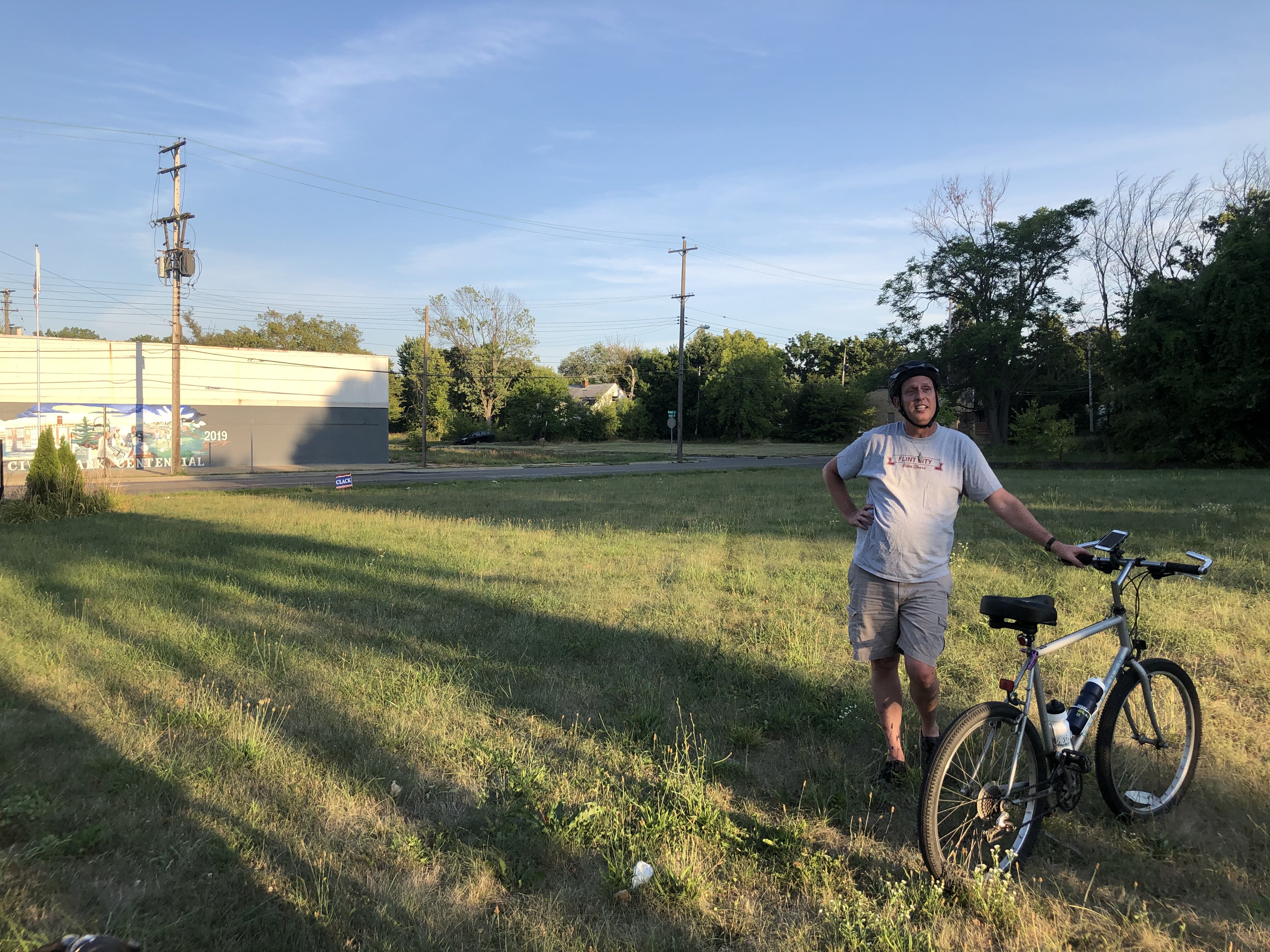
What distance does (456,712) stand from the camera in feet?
15.7

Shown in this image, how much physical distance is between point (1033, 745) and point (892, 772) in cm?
82

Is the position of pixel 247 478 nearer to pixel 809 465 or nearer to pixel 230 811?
pixel 809 465

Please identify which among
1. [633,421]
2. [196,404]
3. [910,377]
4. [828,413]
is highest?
[828,413]

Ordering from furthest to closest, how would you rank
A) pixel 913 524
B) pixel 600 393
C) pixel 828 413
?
1. pixel 600 393
2. pixel 828 413
3. pixel 913 524

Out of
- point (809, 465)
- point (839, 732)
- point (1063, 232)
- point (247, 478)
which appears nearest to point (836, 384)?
point (1063, 232)

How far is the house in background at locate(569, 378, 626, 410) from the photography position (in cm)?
8994

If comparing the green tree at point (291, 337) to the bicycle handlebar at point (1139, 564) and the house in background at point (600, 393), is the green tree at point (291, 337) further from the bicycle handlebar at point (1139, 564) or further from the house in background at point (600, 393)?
the bicycle handlebar at point (1139, 564)

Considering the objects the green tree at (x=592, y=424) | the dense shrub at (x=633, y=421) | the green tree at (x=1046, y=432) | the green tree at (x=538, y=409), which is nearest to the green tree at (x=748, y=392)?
the dense shrub at (x=633, y=421)

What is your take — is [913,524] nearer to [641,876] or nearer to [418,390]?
[641,876]

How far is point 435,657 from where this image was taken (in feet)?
19.5

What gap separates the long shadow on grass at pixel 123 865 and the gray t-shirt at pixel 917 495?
2685 millimetres

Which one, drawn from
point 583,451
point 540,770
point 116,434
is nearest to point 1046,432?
point 583,451

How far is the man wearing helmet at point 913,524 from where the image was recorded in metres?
3.54

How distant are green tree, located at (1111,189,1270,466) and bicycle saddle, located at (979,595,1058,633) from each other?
36.5 metres
